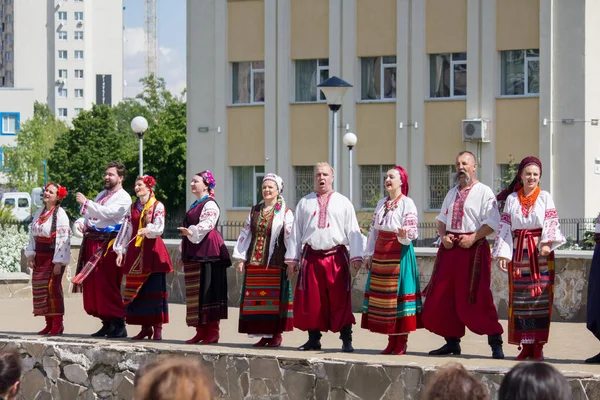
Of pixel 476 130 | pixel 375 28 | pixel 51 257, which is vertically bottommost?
pixel 51 257

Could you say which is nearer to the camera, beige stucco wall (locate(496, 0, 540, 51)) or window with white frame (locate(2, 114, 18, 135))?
beige stucco wall (locate(496, 0, 540, 51))

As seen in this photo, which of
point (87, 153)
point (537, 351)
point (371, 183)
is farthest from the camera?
point (87, 153)

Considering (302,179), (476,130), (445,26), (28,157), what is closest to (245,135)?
(302,179)

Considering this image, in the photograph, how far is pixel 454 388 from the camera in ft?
16.5

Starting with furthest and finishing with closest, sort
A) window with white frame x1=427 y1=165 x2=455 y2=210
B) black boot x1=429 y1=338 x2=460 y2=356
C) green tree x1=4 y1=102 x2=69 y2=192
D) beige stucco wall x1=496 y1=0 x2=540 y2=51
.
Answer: green tree x1=4 y1=102 x2=69 y2=192 < window with white frame x1=427 y1=165 x2=455 y2=210 < beige stucco wall x1=496 y1=0 x2=540 y2=51 < black boot x1=429 y1=338 x2=460 y2=356

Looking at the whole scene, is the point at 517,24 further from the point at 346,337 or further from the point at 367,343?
the point at 346,337

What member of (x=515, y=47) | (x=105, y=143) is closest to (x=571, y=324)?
(x=515, y=47)

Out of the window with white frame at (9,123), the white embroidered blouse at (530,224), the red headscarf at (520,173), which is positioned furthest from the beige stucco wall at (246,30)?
the window with white frame at (9,123)

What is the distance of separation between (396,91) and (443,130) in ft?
5.37

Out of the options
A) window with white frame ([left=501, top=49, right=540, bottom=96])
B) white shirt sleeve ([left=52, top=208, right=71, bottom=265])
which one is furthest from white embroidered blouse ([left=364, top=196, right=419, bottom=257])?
window with white frame ([left=501, top=49, right=540, bottom=96])

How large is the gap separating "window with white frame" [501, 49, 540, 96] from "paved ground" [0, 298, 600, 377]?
695 inches

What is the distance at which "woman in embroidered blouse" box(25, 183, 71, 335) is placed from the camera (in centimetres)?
1337

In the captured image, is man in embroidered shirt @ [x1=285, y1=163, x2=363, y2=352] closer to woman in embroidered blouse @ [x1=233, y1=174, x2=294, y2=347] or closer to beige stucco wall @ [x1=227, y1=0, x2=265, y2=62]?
woman in embroidered blouse @ [x1=233, y1=174, x2=294, y2=347]

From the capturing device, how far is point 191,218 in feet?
40.4
